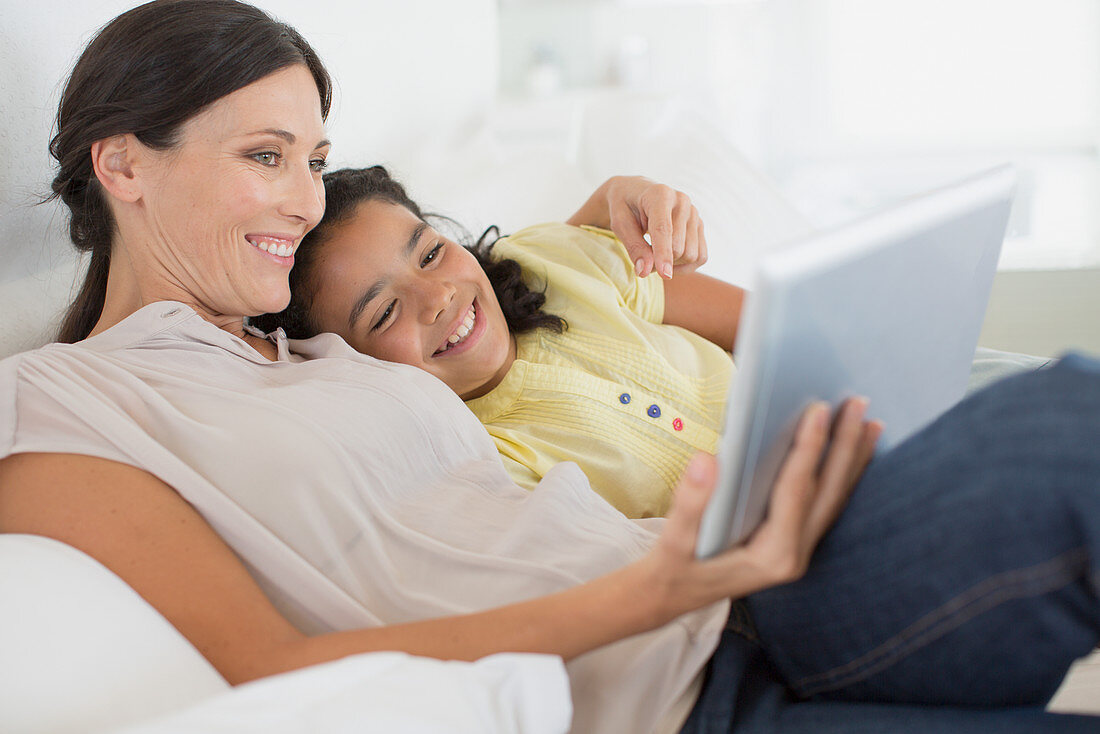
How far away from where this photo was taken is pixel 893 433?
84 centimetres

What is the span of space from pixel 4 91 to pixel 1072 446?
1230 mm

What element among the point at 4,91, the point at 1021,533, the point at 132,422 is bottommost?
the point at 132,422

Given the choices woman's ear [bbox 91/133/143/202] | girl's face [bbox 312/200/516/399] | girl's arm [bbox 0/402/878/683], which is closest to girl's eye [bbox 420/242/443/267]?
girl's face [bbox 312/200/516/399]

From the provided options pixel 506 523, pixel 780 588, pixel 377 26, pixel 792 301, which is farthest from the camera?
pixel 377 26

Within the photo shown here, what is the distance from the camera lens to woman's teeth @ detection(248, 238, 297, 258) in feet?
3.83

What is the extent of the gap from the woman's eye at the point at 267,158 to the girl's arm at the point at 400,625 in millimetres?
447

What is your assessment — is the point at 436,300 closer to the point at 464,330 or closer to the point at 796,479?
A: the point at 464,330

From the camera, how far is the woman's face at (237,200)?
110 cm

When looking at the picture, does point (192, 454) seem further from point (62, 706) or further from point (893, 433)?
point (893, 433)

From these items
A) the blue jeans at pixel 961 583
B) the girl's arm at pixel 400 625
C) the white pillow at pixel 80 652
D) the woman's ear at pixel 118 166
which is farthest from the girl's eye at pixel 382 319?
the blue jeans at pixel 961 583

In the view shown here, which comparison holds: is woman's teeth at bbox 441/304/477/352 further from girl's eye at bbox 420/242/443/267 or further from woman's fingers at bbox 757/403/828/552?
woman's fingers at bbox 757/403/828/552

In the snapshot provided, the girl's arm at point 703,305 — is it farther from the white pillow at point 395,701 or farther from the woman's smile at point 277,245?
the white pillow at point 395,701

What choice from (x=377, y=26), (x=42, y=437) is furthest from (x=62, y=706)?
(x=377, y=26)

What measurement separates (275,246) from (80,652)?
0.62m
